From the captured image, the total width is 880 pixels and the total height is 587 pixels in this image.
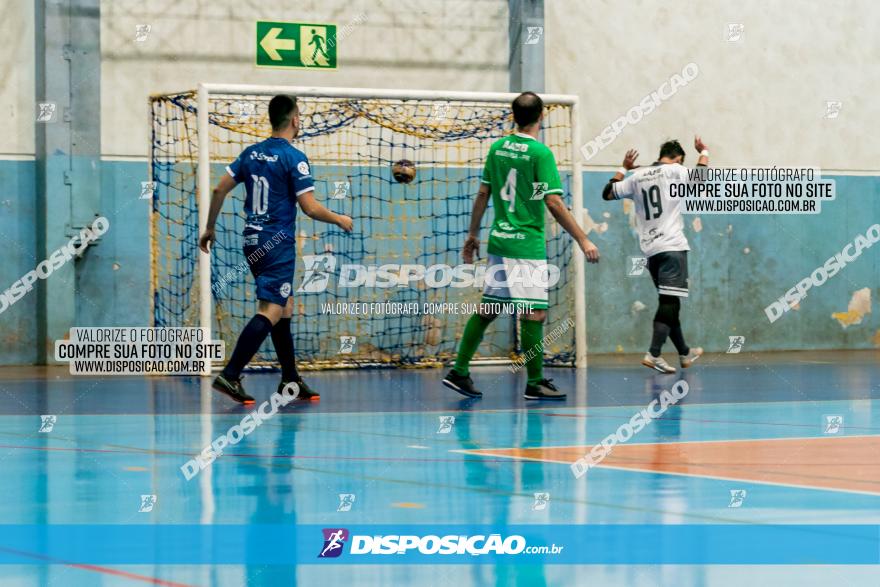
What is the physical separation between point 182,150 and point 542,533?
Result: 1031cm

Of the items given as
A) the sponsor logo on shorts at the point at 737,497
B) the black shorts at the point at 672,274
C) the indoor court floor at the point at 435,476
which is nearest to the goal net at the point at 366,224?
the black shorts at the point at 672,274

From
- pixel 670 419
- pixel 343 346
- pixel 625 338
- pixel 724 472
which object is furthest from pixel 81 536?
pixel 625 338

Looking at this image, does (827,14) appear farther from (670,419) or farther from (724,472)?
(724,472)

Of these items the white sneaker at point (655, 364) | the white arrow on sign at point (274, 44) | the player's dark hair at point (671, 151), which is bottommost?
the white sneaker at point (655, 364)

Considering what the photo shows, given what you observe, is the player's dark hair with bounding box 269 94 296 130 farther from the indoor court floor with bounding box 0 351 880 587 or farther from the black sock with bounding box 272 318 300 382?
the indoor court floor with bounding box 0 351 880 587

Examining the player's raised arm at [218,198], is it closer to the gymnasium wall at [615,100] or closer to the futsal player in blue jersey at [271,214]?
the futsal player in blue jersey at [271,214]

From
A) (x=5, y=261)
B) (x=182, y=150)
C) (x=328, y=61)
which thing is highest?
(x=328, y=61)

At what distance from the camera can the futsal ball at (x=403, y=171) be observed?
14.1 meters

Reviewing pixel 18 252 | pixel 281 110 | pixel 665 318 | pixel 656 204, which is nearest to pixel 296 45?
pixel 18 252

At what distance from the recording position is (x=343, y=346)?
46.1 ft

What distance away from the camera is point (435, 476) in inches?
210

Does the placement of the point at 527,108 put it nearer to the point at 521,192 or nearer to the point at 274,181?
the point at 521,192

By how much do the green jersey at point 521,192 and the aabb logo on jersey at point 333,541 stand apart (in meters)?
4.99

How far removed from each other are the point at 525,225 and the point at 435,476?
12.9 feet
